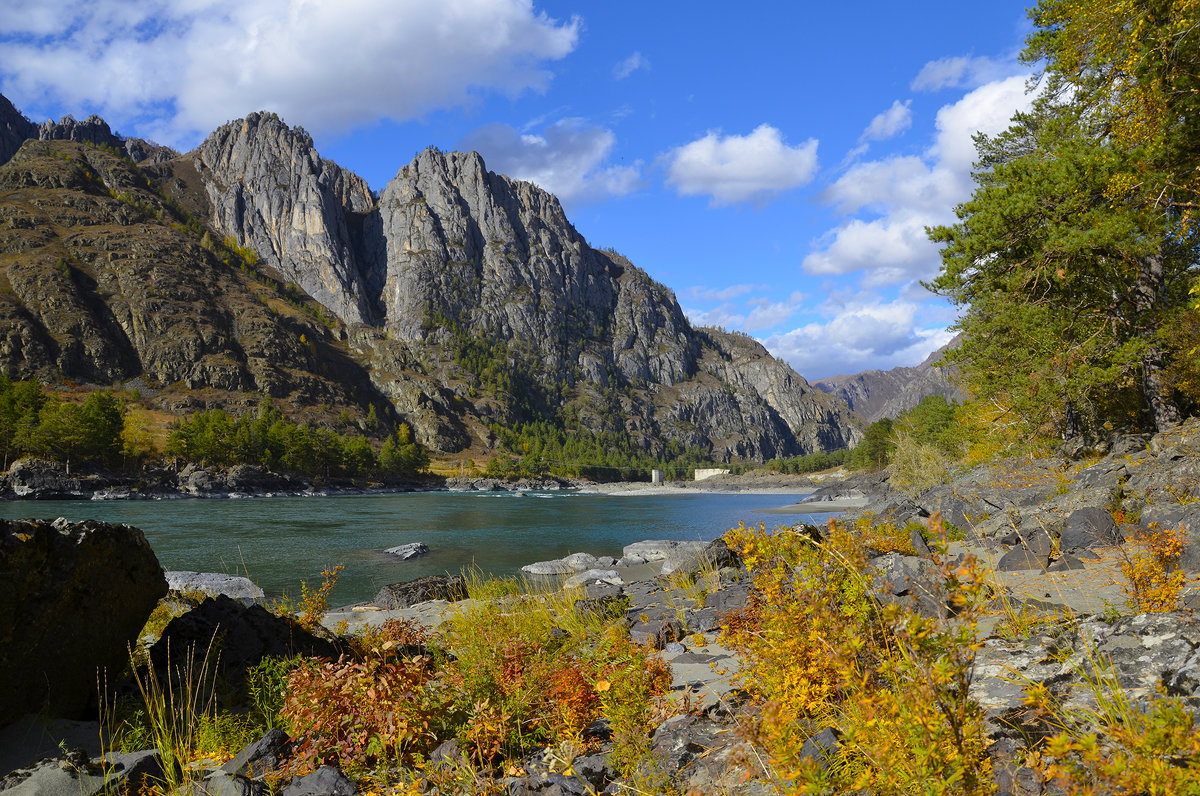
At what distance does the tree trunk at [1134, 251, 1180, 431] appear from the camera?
627 inches

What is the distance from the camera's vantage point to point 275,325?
182 metres

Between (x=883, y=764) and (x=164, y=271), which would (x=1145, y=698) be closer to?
(x=883, y=764)

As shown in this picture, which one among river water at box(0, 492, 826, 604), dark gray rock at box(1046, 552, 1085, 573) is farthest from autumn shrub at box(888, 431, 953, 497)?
dark gray rock at box(1046, 552, 1085, 573)

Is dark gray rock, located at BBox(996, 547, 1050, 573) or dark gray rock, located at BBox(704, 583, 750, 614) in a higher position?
dark gray rock, located at BBox(996, 547, 1050, 573)

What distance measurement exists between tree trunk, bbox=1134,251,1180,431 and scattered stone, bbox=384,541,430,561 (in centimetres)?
2853

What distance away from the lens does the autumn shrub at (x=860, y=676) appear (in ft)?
9.62

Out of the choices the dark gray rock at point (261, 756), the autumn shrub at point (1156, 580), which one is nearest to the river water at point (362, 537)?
the dark gray rock at point (261, 756)

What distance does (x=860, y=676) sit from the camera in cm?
416

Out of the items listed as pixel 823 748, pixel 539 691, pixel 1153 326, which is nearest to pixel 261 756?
pixel 539 691

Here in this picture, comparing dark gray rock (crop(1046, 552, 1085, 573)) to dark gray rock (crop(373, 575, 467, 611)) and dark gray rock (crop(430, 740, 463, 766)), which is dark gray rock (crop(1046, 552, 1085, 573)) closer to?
dark gray rock (crop(430, 740, 463, 766))

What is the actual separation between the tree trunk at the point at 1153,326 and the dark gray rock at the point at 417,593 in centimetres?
1897

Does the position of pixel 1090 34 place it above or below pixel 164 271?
below

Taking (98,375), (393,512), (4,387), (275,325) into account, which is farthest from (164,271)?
(393,512)

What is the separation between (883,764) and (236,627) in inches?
277
